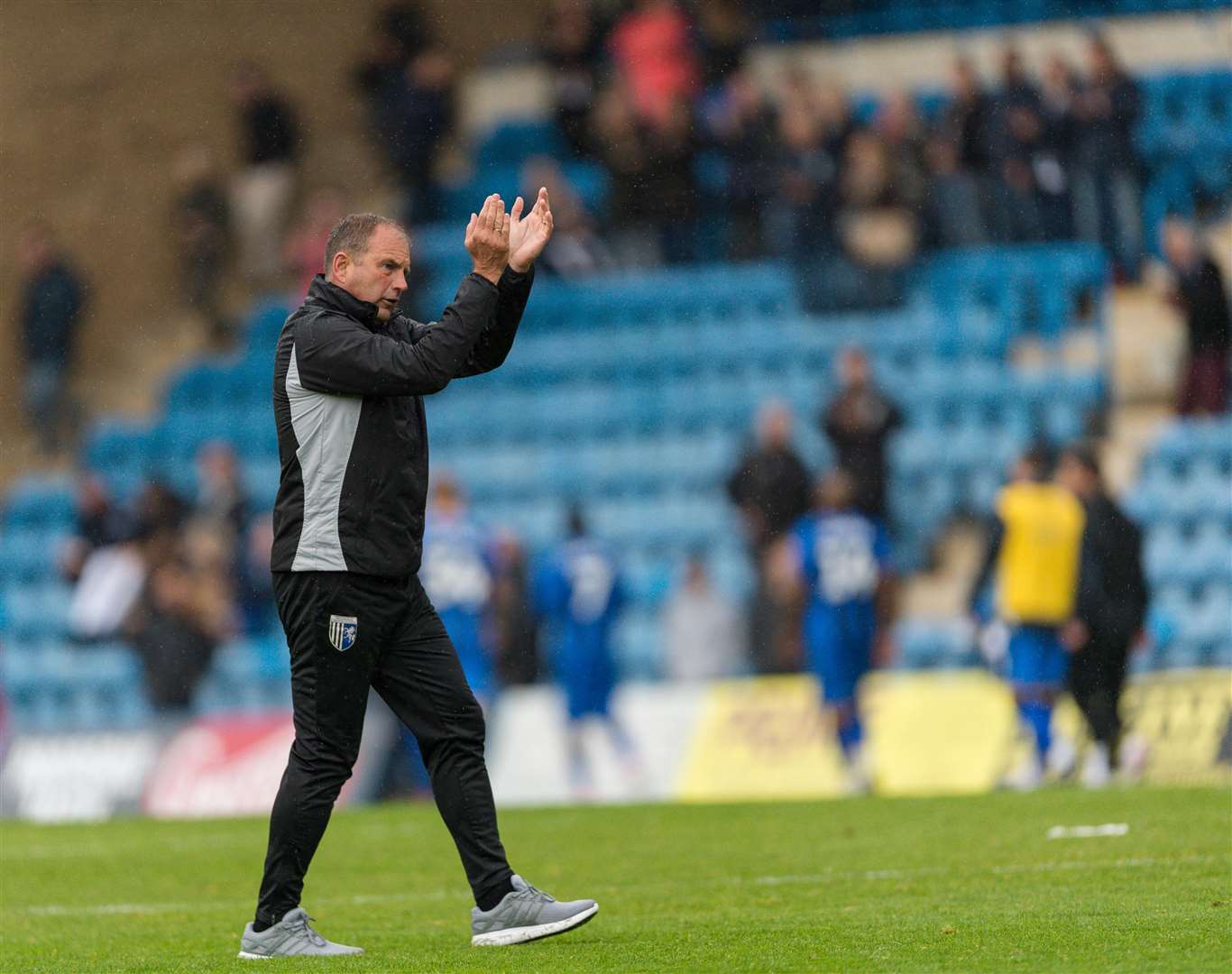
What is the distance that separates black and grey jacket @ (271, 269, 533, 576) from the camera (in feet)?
18.2

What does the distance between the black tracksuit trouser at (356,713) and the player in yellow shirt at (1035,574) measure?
287 inches

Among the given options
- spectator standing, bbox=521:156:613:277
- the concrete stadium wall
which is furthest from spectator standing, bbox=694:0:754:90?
the concrete stadium wall

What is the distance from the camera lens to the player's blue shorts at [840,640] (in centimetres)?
1369

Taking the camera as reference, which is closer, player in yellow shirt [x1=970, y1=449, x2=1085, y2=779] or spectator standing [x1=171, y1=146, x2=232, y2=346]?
player in yellow shirt [x1=970, y1=449, x2=1085, y2=779]

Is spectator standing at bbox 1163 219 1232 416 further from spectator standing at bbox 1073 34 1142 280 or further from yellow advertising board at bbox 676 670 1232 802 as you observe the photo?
yellow advertising board at bbox 676 670 1232 802

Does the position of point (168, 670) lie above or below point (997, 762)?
above

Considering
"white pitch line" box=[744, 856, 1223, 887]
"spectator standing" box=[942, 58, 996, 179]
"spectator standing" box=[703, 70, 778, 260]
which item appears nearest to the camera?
"white pitch line" box=[744, 856, 1223, 887]

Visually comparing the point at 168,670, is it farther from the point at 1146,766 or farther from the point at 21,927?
the point at 21,927

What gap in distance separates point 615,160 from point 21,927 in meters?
12.3

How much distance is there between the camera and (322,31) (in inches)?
801

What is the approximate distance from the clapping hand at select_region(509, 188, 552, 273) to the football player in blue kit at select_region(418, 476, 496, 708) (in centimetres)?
851

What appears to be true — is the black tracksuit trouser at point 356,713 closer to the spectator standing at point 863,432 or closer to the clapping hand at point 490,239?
the clapping hand at point 490,239

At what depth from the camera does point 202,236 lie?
19.2 meters

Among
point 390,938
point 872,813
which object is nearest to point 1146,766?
point 872,813
